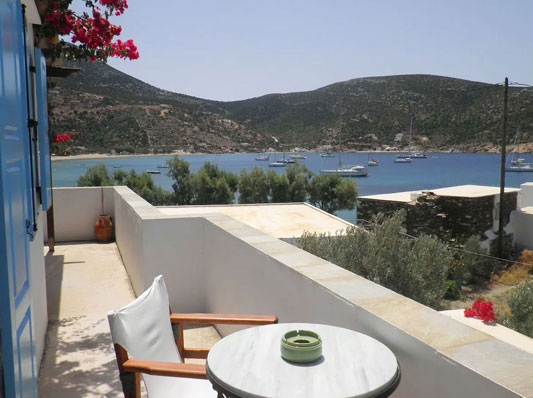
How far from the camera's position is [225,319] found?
2.31m

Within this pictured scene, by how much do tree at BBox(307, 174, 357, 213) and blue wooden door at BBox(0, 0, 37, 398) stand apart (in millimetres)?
21396

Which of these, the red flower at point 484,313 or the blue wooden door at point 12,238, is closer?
the blue wooden door at point 12,238

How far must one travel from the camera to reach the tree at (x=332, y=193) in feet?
76.3

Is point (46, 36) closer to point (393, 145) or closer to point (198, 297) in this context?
point (198, 297)

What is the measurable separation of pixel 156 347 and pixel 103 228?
6074 mm

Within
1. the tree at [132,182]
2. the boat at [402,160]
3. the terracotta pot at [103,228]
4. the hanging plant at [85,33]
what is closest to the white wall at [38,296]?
the hanging plant at [85,33]

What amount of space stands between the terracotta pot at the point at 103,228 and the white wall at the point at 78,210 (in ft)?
0.94

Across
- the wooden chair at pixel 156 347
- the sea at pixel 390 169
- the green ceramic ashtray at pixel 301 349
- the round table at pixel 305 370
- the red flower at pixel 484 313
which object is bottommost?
Result: the sea at pixel 390 169

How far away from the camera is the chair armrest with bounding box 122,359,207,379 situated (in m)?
1.74

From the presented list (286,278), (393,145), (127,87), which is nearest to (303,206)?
(286,278)

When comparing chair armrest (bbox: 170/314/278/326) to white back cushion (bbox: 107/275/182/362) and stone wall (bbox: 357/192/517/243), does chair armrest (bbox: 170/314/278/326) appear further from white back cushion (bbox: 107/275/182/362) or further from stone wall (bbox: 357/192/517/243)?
stone wall (bbox: 357/192/517/243)

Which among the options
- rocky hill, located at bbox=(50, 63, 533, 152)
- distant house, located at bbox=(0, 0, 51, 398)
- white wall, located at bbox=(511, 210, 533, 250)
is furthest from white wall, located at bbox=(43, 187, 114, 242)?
rocky hill, located at bbox=(50, 63, 533, 152)

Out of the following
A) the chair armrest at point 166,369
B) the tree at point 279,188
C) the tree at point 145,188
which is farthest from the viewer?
the tree at point 279,188

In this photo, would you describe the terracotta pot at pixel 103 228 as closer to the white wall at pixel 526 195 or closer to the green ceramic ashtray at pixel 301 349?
the green ceramic ashtray at pixel 301 349
